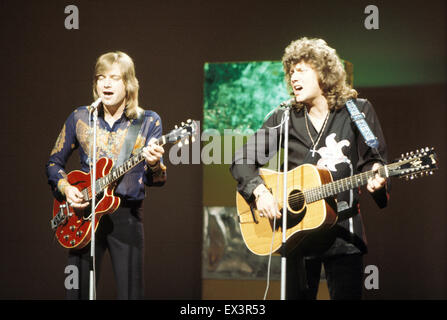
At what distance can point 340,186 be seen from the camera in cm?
294

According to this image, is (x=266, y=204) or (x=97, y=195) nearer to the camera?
(x=266, y=204)

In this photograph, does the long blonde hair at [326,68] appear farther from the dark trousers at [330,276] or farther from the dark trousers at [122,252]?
the dark trousers at [122,252]

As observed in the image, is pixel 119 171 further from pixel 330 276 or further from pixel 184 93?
pixel 184 93

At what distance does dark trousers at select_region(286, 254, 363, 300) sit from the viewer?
2822mm

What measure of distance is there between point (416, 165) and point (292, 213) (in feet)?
2.35

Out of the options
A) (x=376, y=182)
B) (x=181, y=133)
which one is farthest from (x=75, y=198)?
(x=376, y=182)

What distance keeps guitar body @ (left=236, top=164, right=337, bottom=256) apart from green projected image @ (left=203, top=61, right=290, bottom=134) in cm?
149

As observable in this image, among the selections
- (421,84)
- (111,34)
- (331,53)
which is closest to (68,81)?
(111,34)

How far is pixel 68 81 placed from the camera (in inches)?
195

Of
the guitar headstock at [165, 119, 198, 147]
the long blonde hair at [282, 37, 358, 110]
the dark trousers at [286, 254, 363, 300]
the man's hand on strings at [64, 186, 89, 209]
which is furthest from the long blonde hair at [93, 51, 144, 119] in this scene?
the dark trousers at [286, 254, 363, 300]

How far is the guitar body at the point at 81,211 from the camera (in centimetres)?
334

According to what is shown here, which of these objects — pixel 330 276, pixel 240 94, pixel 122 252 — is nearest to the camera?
pixel 330 276

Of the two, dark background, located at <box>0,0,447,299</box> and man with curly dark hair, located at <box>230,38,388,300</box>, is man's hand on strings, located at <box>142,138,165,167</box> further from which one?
dark background, located at <box>0,0,447,299</box>

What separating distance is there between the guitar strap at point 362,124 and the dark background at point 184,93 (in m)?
1.86
